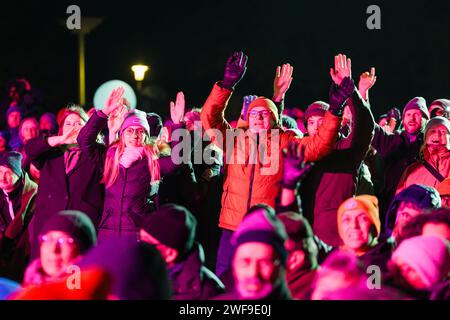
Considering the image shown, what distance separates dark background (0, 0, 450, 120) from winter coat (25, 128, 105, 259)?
11.0 m

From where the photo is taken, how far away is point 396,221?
5.87 meters

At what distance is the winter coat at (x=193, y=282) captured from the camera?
4.80 m

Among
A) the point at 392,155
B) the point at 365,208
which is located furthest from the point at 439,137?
the point at 365,208

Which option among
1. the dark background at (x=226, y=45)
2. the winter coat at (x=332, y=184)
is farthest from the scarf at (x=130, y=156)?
the dark background at (x=226, y=45)

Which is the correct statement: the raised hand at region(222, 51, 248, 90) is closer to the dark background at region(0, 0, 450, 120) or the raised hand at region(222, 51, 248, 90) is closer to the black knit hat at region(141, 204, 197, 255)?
the black knit hat at region(141, 204, 197, 255)

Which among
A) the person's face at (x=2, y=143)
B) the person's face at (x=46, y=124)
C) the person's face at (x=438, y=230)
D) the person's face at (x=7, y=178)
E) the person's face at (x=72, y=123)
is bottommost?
the person's face at (x=438, y=230)

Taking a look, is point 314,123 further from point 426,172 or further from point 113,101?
point 113,101

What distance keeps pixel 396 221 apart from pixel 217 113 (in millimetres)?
1781

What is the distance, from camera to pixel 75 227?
4.73 meters

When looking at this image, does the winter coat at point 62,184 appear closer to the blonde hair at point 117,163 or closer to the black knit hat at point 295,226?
the blonde hair at point 117,163

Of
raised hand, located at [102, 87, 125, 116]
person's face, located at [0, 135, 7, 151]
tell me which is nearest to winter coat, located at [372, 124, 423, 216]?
raised hand, located at [102, 87, 125, 116]

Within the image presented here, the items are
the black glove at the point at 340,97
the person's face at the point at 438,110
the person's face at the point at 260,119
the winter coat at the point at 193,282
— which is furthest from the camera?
the person's face at the point at 438,110

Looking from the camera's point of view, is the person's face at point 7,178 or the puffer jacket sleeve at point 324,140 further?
the person's face at point 7,178

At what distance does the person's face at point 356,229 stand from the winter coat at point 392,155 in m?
2.86
